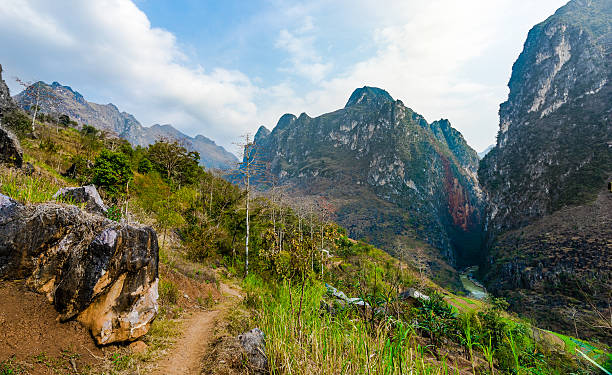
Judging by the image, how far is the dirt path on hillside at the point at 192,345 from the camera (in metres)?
4.90

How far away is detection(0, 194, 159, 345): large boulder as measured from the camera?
432cm

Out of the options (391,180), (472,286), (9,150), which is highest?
(391,180)

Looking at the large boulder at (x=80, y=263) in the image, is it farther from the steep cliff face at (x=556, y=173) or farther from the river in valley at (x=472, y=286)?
the river in valley at (x=472, y=286)

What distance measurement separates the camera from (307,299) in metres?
4.91

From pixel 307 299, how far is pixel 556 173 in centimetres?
8154

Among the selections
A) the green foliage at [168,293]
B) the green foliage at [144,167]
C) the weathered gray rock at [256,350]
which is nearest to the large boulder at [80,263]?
the weathered gray rock at [256,350]

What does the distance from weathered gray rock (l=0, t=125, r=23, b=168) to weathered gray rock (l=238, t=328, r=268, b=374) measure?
377 inches

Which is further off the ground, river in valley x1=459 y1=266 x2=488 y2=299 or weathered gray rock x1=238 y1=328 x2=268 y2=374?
weathered gray rock x1=238 y1=328 x2=268 y2=374

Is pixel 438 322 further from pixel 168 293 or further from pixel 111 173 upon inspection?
pixel 111 173

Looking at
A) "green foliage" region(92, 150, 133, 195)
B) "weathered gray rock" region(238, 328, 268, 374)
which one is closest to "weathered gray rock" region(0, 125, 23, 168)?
"green foliage" region(92, 150, 133, 195)

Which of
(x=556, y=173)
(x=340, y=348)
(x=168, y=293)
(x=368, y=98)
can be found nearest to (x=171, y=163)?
(x=168, y=293)

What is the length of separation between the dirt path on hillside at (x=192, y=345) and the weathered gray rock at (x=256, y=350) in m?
1.53

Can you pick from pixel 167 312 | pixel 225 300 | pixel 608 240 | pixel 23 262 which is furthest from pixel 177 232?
pixel 608 240

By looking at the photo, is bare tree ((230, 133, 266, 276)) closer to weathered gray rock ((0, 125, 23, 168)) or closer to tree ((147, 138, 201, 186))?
weathered gray rock ((0, 125, 23, 168))
